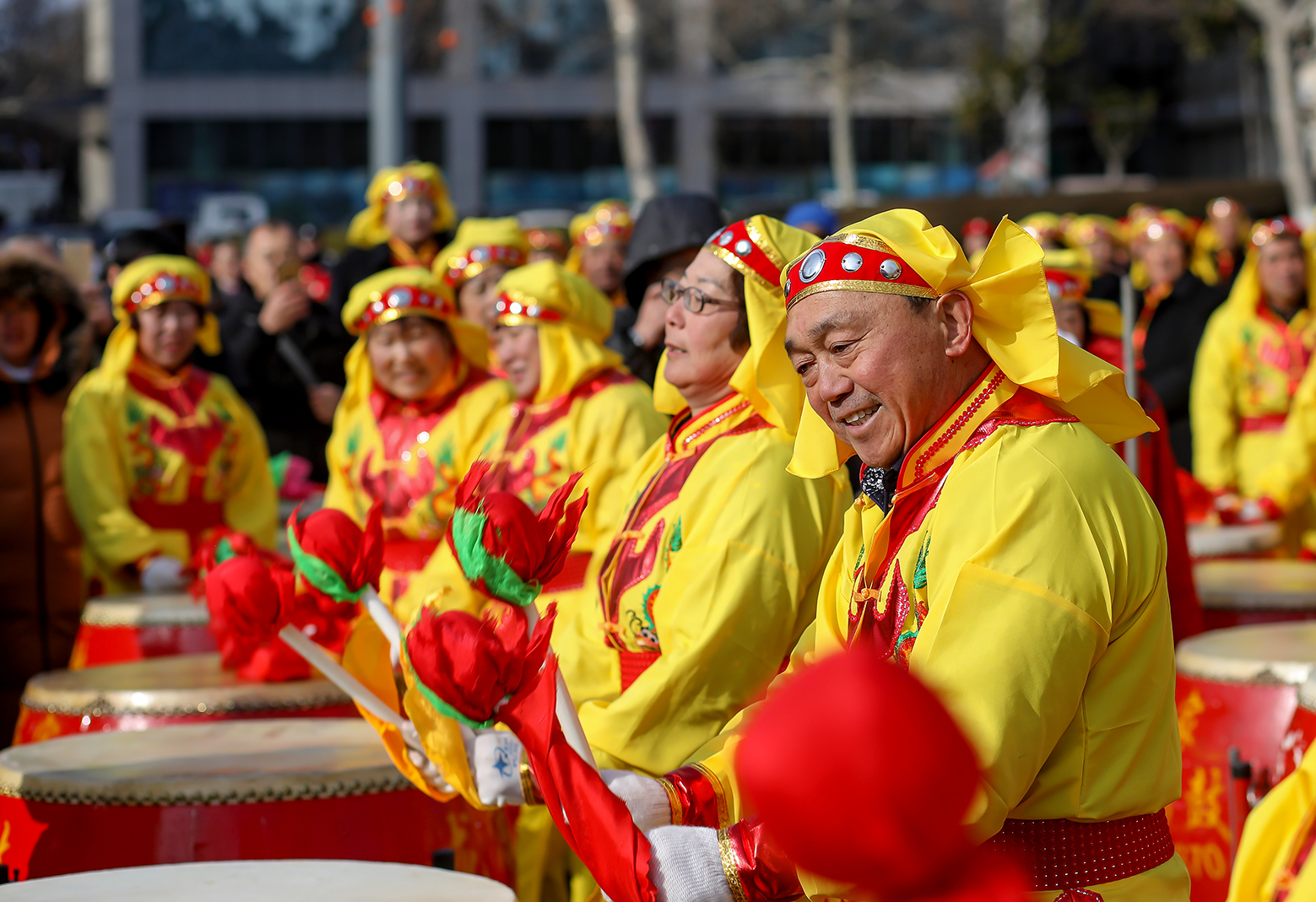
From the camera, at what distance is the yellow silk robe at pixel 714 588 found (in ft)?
8.46

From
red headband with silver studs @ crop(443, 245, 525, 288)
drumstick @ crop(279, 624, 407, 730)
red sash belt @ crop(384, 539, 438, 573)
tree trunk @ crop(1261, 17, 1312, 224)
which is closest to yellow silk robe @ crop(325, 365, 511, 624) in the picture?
red sash belt @ crop(384, 539, 438, 573)

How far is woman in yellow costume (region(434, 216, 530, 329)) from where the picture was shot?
605 centimetres

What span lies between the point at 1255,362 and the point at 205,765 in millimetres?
5206

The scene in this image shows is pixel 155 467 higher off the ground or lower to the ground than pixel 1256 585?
higher

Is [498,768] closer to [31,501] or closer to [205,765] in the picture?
[205,765]

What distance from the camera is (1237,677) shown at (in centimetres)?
352

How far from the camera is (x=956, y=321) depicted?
197cm

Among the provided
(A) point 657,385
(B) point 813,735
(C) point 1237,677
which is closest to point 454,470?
(A) point 657,385

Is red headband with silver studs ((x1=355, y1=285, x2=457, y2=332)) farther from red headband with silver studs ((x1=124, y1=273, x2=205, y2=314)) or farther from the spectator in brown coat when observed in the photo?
the spectator in brown coat

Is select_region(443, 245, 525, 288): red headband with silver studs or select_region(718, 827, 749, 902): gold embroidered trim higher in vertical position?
select_region(443, 245, 525, 288): red headband with silver studs

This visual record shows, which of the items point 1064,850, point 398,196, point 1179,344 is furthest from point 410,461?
point 1179,344

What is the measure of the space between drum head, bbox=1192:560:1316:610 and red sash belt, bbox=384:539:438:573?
2049 millimetres

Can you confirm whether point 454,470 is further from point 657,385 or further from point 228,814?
point 228,814

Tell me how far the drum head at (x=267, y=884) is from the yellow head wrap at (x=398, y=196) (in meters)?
4.78
